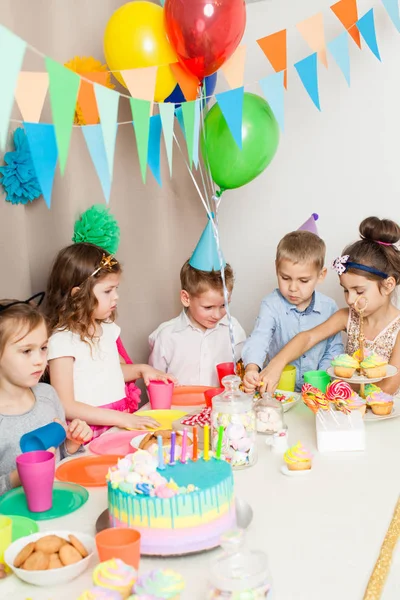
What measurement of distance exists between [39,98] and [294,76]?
1838mm

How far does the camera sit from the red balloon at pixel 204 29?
6.53 ft

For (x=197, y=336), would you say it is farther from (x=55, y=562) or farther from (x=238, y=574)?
(x=238, y=574)

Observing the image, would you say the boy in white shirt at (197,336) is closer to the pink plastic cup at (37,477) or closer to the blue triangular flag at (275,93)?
the blue triangular flag at (275,93)

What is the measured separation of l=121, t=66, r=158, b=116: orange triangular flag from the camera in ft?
5.68

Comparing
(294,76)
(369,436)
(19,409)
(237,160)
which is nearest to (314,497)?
(369,436)

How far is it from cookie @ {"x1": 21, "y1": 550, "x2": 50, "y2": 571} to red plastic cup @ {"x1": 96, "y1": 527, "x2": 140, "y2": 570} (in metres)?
0.09

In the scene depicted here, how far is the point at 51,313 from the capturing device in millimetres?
2199

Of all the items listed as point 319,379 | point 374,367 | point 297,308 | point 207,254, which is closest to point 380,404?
point 374,367

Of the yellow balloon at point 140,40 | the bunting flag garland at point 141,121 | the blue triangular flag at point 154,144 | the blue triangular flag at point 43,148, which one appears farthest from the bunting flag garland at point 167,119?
the yellow balloon at point 140,40

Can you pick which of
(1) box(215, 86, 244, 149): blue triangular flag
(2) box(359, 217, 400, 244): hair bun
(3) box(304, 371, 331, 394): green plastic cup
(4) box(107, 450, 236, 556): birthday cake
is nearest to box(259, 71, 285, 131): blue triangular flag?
(1) box(215, 86, 244, 149): blue triangular flag

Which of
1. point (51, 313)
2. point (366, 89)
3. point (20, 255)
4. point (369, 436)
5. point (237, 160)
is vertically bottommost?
point (369, 436)

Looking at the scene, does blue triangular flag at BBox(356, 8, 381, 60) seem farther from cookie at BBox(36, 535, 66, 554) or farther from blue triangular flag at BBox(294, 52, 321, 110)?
cookie at BBox(36, 535, 66, 554)

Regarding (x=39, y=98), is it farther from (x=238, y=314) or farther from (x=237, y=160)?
(x=238, y=314)

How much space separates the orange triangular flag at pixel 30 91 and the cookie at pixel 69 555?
34.0 inches
